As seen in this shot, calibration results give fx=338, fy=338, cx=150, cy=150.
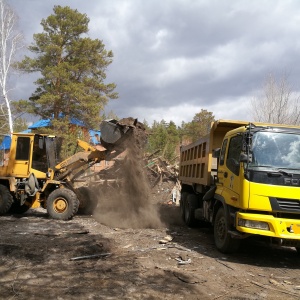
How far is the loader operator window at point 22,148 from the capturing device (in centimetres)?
1116

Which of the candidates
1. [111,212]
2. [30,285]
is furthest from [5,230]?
[30,285]

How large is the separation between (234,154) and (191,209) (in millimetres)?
3686

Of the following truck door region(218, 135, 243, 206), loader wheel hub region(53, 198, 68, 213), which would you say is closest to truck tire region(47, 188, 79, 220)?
loader wheel hub region(53, 198, 68, 213)

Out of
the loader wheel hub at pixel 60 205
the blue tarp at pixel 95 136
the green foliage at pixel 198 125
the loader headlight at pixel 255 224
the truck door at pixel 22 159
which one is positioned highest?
the green foliage at pixel 198 125

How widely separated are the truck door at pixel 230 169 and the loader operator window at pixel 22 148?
6.76 metres

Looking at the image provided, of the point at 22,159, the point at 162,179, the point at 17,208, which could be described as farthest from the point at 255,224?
the point at 162,179


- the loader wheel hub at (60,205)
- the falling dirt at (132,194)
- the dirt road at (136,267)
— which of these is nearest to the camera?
the dirt road at (136,267)

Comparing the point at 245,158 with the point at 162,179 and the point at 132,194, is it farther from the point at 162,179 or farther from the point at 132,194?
the point at 162,179

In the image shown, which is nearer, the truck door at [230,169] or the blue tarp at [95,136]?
the truck door at [230,169]

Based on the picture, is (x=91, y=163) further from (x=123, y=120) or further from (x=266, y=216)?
(x=266, y=216)

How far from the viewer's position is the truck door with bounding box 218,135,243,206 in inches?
251

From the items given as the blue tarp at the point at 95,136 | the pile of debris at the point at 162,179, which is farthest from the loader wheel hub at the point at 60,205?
the pile of debris at the point at 162,179

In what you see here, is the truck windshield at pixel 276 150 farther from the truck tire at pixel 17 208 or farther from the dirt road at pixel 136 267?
the truck tire at pixel 17 208

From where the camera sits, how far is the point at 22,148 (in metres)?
11.2
